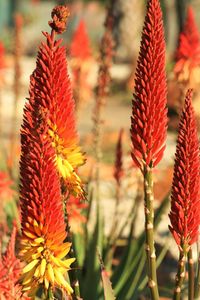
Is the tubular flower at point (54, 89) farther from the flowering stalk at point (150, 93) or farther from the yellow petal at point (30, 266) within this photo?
the yellow petal at point (30, 266)

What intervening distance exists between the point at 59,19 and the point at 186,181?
50 centimetres

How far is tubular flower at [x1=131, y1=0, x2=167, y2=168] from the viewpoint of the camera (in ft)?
6.18

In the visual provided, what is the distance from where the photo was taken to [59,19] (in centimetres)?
191

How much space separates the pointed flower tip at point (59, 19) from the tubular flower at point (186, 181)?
37 centimetres

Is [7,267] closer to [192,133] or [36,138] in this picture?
[36,138]

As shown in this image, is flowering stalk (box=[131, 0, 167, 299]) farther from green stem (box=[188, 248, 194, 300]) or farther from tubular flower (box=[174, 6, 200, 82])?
tubular flower (box=[174, 6, 200, 82])

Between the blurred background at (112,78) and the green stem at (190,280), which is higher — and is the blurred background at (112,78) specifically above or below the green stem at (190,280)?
above

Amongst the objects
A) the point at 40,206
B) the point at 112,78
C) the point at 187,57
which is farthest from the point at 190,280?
the point at 112,78

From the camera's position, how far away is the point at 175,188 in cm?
194

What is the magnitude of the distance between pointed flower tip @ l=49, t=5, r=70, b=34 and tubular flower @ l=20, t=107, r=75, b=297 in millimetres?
192

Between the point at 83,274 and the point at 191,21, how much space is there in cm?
155

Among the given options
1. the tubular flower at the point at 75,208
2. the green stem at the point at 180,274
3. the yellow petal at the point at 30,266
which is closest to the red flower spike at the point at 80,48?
the tubular flower at the point at 75,208

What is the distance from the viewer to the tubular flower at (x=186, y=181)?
193 centimetres

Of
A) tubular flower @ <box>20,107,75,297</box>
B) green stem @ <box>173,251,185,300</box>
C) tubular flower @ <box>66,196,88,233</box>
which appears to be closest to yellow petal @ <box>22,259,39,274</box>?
tubular flower @ <box>20,107,75,297</box>
